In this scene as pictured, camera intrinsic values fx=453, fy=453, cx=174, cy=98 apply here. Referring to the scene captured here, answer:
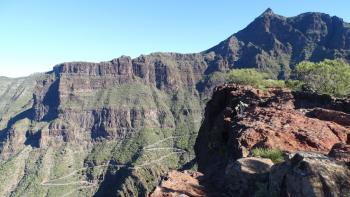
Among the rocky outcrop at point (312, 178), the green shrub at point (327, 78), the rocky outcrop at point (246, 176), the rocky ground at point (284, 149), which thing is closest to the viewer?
the rocky outcrop at point (312, 178)

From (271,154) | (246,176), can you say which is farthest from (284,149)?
(246,176)

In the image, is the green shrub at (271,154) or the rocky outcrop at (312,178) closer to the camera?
the rocky outcrop at (312,178)

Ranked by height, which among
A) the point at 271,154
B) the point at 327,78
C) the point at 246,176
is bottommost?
the point at 246,176

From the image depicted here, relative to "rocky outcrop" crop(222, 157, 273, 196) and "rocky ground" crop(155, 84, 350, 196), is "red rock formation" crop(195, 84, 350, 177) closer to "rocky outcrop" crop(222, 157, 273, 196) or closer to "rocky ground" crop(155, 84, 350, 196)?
"rocky ground" crop(155, 84, 350, 196)

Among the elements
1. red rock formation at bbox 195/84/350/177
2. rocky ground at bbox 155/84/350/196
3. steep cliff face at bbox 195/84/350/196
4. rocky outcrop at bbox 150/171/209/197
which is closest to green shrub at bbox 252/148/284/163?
rocky ground at bbox 155/84/350/196

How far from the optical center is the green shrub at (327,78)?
6844cm

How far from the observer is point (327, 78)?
73.1 m

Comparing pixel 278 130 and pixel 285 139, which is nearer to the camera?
pixel 285 139

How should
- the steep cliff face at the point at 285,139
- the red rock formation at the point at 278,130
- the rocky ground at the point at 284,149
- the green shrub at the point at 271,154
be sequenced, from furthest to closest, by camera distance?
1. the red rock formation at the point at 278,130
2. the green shrub at the point at 271,154
3. the steep cliff face at the point at 285,139
4. the rocky ground at the point at 284,149

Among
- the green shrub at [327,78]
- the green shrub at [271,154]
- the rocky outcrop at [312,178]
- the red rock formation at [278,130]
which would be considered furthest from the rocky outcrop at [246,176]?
the green shrub at [327,78]

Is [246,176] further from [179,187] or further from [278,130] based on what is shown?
[278,130]

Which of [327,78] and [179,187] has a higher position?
[327,78]

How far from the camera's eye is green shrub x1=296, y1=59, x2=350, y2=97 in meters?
68.4

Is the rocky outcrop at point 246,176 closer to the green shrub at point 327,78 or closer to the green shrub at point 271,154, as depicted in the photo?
the green shrub at point 271,154
